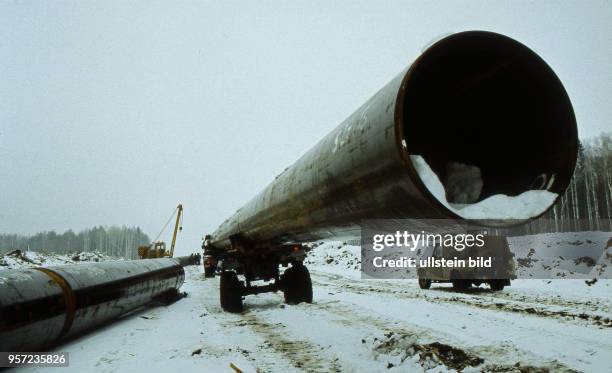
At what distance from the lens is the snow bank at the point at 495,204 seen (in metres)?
1.89

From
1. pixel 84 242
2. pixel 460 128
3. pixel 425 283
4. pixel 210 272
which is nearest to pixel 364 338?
pixel 460 128

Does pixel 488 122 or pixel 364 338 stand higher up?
pixel 488 122

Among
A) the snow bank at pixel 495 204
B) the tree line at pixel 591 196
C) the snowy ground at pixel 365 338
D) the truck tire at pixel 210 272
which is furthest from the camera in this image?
the tree line at pixel 591 196

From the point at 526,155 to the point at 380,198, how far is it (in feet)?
2.97

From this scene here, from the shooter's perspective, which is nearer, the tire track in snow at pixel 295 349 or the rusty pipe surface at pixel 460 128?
the rusty pipe surface at pixel 460 128

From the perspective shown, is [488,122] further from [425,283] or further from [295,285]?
[425,283]

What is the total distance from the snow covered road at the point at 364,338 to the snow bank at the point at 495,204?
2.37m

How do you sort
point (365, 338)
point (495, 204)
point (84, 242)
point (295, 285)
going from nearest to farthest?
point (495, 204) < point (365, 338) < point (295, 285) < point (84, 242)

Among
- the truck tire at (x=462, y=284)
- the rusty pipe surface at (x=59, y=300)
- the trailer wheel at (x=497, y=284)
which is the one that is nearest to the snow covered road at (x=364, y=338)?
the rusty pipe surface at (x=59, y=300)

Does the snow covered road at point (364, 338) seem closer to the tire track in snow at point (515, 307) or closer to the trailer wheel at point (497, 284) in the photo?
the tire track in snow at point (515, 307)

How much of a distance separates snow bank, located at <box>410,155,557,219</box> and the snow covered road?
7.79 feet

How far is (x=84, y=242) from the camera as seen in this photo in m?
109

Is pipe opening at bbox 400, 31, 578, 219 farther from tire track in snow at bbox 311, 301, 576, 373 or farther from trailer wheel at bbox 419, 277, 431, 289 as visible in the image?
trailer wheel at bbox 419, 277, 431, 289

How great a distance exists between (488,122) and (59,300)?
5512 mm
